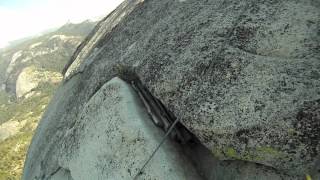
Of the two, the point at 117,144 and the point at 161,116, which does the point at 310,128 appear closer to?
the point at 161,116

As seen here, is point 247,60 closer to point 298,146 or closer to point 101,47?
point 298,146

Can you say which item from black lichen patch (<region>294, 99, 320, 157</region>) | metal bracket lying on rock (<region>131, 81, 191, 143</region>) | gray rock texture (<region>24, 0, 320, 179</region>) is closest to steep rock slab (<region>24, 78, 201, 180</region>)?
metal bracket lying on rock (<region>131, 81, 191, 143</region>)

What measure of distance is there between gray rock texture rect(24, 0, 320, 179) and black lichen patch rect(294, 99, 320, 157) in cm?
1

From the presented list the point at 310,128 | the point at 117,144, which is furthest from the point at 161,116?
the point at 310,128

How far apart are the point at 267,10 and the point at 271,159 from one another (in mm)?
2783

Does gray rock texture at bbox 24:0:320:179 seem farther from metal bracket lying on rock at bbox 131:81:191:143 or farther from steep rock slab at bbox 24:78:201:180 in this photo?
steep rock slab at bbox 24:78:201:180

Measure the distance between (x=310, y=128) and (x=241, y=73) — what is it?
54.8 inches

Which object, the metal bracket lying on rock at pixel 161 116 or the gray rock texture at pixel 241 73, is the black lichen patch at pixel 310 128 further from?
the metal bracket lying on rock at pixel 161 116

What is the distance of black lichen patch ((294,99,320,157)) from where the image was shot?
5855 mm

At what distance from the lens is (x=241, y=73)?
662 cm

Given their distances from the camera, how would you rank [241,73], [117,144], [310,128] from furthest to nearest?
[117,144]
[241,73]
[310,128]

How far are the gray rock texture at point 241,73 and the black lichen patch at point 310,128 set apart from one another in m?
0.01

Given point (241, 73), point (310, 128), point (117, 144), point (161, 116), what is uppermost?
point (241, 73)

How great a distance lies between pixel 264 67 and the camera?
6566mm
